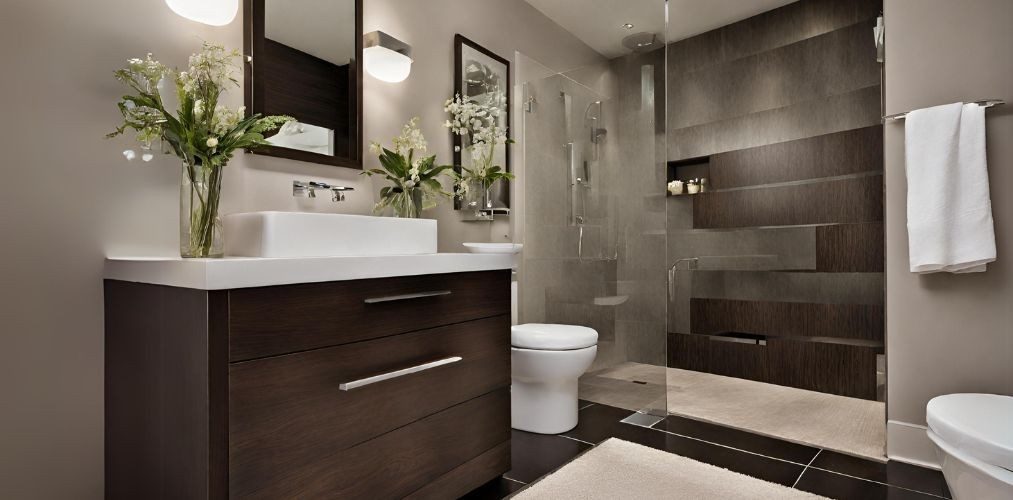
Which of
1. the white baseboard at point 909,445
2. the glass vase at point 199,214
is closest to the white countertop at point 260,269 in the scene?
the glass vase at point 199,214

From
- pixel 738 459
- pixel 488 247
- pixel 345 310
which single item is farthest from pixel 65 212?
pixel 738 459

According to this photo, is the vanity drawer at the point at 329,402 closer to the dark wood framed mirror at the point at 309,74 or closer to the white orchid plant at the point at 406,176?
the white orchid plant at the point at 406,176

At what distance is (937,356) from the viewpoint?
2021mm

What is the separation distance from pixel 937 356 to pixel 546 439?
1.60 m

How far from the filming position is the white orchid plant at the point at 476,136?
2.66 metres

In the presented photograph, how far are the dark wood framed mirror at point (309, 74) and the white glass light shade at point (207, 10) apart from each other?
0.48ft

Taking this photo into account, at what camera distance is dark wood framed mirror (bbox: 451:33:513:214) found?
2.73 metres

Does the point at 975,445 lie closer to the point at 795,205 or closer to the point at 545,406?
the point at 545,406

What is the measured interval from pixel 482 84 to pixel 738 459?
2.20m

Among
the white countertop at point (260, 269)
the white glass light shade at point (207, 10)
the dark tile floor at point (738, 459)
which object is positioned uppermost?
the white glass light shade at point (207, 10)

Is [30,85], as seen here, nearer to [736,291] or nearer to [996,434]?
[996,434]

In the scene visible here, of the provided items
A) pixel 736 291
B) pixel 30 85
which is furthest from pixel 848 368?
pixel 30 85

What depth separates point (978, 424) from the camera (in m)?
1.44

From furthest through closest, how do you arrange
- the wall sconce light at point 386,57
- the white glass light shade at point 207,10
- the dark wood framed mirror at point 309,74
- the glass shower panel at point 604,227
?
the glass shower panel at point 604,227
the wall sconce light at point 386,57
the dark wood framed mirror at point 309,74
the white glass light shade at point 207,10
